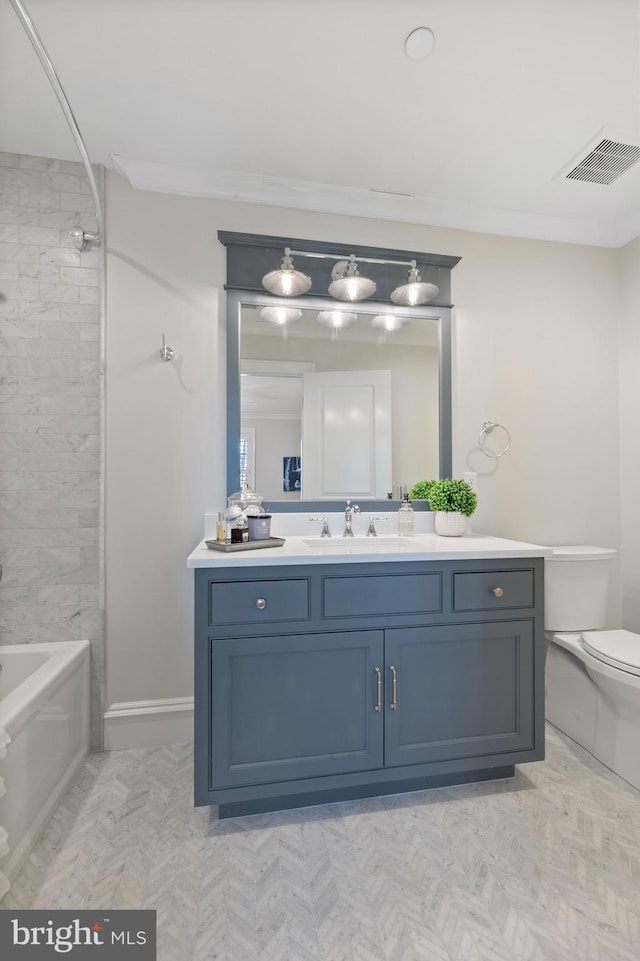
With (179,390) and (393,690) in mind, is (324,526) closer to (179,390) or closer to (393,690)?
A: (393,690)

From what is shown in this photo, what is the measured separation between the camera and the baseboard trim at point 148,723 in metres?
1.91

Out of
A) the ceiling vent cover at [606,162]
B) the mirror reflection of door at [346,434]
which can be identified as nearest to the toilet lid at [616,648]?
the mirror reflection of door at [346,434]

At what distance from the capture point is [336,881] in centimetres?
127

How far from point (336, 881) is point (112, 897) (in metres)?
0.61

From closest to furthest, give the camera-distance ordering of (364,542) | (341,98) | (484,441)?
1. (341,98)
2. (364,542)
3. (484,441)

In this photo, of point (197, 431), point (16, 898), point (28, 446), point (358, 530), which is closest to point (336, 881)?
point (16, 898)

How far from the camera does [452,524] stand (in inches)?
80.7

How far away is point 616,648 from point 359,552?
3.84 feet

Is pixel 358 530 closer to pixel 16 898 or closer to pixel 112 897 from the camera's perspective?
pixel 112 897

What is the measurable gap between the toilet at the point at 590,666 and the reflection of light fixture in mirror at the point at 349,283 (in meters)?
1.44

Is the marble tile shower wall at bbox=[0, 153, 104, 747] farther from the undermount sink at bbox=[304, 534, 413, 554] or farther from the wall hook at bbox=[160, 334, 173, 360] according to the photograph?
the undermount sink at bbox=[304, 534, 413, 554]

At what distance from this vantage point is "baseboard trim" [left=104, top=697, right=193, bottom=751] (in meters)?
1.91

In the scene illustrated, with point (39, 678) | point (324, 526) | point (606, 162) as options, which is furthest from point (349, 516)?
point (606, 162)

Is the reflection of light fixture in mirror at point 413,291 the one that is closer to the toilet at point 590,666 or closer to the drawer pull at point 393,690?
the toilet at point 590,666
